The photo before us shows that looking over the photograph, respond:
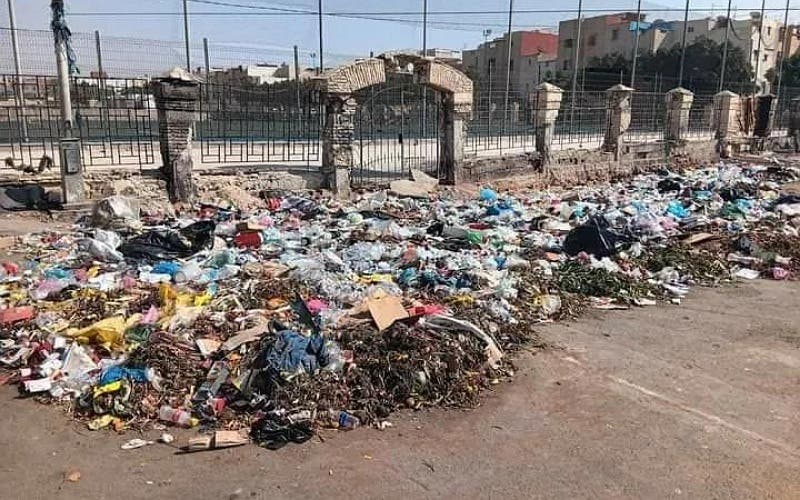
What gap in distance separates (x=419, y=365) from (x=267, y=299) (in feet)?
6.04

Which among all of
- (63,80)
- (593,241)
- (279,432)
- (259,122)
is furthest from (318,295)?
(259,122)

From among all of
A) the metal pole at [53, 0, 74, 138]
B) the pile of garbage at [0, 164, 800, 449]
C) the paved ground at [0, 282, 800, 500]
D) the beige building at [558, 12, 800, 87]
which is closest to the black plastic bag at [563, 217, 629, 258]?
the pile of garbage at [0, 164, 800, 449]

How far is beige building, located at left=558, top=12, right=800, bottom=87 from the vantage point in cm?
3550

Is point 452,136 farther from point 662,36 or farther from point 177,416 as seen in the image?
point 662,36

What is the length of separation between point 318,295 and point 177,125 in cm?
507

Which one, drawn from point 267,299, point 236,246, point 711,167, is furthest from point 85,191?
point 711,167

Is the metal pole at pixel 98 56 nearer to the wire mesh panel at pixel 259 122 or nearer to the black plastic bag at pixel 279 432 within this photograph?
the wire mesh panel at pixel 259 122

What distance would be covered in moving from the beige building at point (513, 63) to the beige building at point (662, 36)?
1313 millimetres

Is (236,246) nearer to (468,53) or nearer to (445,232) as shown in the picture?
(445,232)

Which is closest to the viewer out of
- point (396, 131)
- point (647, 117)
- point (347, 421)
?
point (347, 421)

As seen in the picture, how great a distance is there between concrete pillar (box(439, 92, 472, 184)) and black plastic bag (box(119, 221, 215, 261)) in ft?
19.0

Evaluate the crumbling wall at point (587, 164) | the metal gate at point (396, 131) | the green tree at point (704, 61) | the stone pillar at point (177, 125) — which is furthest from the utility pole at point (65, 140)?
the green tree at point (704, 61)

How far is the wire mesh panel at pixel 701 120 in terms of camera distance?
1919 cm

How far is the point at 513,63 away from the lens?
80.9 feet
